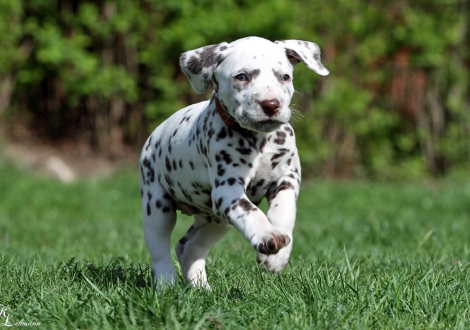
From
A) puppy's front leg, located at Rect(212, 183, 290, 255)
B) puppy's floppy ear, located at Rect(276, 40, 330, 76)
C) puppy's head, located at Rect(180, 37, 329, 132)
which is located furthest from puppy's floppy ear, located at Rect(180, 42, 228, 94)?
puppy's front leg, located at Rect(212, 183, 290, 255)

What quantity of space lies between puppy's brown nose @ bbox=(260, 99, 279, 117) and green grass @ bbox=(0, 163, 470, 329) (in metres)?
0.87

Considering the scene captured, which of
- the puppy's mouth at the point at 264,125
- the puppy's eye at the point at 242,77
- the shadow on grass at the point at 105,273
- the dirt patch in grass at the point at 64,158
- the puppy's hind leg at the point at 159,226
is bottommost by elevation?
the dirt patch in grass at the point at 64,158

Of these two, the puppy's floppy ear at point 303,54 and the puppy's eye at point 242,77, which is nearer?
the puppy's eye at point 242,77

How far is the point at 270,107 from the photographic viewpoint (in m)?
3.93

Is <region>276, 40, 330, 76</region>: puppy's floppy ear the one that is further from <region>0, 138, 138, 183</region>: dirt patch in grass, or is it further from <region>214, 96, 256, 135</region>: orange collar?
<region>0, 138, 138, 183</region>: dirt patch in grass

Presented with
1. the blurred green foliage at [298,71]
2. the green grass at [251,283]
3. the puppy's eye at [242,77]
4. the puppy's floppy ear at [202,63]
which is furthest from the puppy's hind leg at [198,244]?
the blurred green foliage at [298,71]

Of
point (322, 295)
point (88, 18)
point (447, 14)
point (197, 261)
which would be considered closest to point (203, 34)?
point (88, 18)

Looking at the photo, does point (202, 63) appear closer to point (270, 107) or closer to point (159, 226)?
point (270, 107)

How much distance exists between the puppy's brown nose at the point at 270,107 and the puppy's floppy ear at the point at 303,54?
1.81ft

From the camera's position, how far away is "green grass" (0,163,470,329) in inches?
137

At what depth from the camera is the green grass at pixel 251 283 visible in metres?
3.48

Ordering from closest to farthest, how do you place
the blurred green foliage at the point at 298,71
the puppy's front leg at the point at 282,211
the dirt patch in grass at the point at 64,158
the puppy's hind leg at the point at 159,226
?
the puppy's front leg at the point at 282,211 < the puppy's hind leg at the point at 159,226 < the dirt patch in grass at the point at 64,158 < the blurred green foliage at the point at 298,71

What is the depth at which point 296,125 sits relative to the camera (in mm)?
13625

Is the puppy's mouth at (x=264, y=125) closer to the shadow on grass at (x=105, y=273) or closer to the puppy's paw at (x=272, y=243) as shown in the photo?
the puppy's paw at (x=272, y=243)
